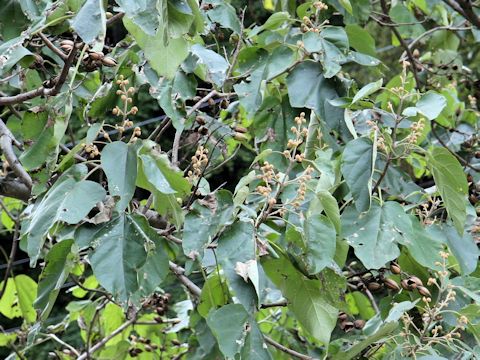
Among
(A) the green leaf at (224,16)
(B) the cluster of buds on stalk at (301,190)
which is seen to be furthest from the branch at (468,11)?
(B) the cluster of buds on stalk at (301,190)

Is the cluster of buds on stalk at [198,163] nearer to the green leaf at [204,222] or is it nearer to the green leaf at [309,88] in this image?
the green leaf at [204,222]

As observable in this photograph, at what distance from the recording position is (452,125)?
2463 mm

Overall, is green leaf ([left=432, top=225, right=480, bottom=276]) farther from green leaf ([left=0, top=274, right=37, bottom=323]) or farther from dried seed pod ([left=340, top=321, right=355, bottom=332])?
green leaf ([left=0, top=274, right=37, bottom=323])

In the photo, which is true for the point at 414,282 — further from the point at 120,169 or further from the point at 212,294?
the point at 120,169

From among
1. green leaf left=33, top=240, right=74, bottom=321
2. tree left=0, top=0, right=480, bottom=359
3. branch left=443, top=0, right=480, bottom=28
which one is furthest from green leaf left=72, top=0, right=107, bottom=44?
branch left=443, top=0, right=480, bottom=28

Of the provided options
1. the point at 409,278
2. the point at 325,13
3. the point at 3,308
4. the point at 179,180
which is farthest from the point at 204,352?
the point at 3,308

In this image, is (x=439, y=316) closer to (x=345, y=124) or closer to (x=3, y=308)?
(x=345, y=124)

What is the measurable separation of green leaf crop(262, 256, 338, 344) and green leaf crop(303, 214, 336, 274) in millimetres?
80

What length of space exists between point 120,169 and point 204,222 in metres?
0.20

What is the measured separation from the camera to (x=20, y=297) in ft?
8.30

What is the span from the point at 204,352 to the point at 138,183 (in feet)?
1.89

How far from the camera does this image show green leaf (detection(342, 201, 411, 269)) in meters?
1.43

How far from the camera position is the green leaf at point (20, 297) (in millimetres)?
2510

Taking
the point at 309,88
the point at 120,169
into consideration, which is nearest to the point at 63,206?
the point at 120,169
